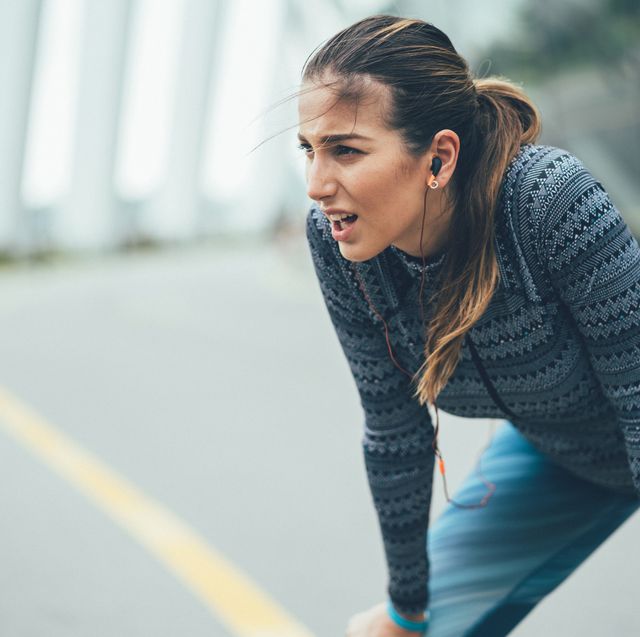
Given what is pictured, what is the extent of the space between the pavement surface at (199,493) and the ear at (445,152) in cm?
188

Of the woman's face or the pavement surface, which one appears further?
the pavement surface

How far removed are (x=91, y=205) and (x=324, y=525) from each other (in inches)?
644

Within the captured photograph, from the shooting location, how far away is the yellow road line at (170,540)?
3.26 metres

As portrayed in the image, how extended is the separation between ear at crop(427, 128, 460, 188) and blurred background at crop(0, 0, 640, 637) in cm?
27

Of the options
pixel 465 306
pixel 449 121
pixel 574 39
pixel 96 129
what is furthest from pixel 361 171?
pixel 96 129

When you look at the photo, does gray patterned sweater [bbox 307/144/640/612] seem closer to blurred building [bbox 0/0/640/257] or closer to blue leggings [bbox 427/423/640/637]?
blue leggings [bbox 427/423/640/637]

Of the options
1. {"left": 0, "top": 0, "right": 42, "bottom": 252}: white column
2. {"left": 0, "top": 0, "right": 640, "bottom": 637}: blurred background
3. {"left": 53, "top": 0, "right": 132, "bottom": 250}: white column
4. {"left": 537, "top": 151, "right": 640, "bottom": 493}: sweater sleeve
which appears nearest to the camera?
{"left": 537, "top": 151, "right": 640, "bottom": 493}: sweater sleeve

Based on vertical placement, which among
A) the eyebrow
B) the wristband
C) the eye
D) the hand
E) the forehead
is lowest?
the hand

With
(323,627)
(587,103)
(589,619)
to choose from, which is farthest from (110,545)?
(587,103)

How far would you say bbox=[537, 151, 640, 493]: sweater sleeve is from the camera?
1.55 m

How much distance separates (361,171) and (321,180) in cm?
7

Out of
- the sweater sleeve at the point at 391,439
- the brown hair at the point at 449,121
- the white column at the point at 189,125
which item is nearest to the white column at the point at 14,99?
the white column at the point at 189,125

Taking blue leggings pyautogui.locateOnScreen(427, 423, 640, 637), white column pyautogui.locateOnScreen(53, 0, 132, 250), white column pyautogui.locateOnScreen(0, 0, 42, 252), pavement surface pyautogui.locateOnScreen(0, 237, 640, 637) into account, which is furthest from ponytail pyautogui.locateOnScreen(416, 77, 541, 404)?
white column pyautogui.locateOnScreen(53, 0, 132, 250)

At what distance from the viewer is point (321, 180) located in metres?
1.60
